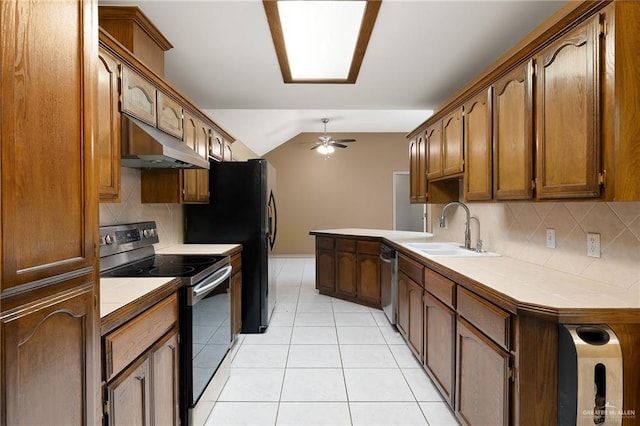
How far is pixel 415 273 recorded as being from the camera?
2.61 metres

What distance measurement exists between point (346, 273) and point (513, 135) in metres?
2.87

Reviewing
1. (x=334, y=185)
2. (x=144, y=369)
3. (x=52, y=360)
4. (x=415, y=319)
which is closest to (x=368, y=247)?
(x=415, y=319)

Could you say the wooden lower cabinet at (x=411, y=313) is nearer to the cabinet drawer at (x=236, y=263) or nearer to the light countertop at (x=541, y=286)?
the light countertop at (x=541, y=286)

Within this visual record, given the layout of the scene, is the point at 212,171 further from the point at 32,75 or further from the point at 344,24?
the point at 32,75

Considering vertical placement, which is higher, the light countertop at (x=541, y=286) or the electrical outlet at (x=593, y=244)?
the electrical outlet at (x=593, y=244)

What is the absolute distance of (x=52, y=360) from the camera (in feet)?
2.81

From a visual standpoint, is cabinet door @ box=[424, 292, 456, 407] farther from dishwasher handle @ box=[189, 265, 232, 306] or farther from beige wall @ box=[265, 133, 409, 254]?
beige wall @ box=[265, 133, 409, 254]

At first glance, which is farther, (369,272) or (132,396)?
(369,272)

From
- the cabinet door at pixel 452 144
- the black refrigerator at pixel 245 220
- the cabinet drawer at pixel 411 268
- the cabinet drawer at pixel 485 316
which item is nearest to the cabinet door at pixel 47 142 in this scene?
the cabinet drawer at pixel 485 316

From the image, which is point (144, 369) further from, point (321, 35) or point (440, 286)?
point (321, 35)

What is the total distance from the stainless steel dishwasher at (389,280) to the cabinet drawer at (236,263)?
1.52 m

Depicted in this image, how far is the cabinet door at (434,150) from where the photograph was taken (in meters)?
3.06

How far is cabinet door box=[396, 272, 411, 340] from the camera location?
113 inches

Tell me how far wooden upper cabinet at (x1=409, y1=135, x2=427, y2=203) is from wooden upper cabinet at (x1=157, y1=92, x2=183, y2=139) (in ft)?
7.88
